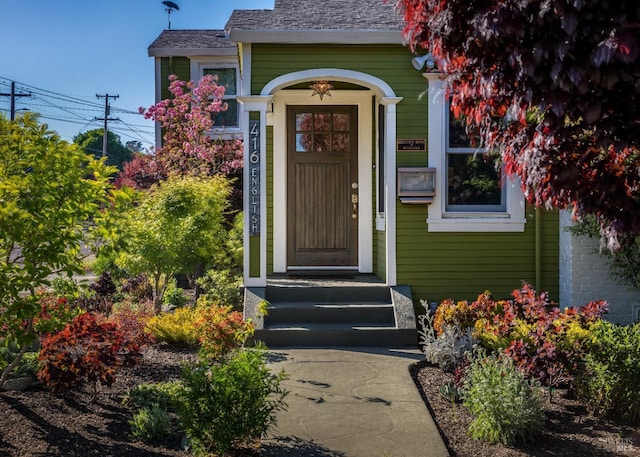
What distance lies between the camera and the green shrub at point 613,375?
4.62 metres

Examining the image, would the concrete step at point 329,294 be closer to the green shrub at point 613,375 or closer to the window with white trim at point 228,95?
the green shrub at point 613,375

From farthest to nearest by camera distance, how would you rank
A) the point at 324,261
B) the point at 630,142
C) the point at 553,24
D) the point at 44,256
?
1. the point at 324,261
2. the point at 44,256
3. the point at 630,142
4. the point at 553,24

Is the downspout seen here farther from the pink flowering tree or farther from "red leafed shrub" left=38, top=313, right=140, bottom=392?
the pink flowering tree

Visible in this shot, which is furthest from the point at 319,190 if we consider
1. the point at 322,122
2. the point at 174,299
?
the point at 174,299

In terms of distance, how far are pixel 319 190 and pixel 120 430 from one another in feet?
17.8

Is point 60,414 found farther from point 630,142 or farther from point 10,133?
point 630,142

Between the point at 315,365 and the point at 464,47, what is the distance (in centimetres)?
381

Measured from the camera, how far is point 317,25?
7.66 m

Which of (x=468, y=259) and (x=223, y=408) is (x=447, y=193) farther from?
(x=223, y=408)

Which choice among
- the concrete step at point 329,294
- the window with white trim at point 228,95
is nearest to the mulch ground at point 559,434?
the concrete step at point 329,294

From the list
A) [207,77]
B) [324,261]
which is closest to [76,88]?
[207,77]

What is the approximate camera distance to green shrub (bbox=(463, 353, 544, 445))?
13.6 feet

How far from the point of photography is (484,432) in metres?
4.23

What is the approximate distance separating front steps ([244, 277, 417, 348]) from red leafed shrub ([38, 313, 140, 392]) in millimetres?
2247
